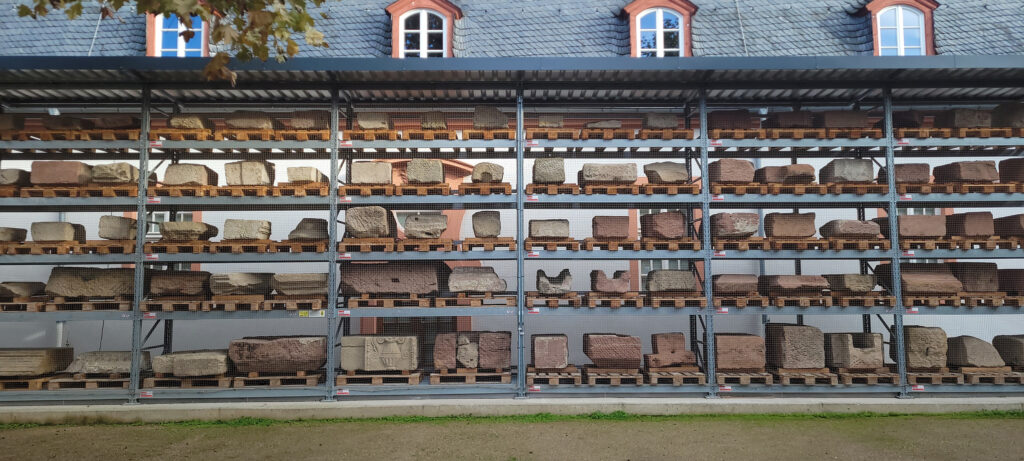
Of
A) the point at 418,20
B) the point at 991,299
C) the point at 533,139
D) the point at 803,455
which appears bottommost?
the point at 803,455

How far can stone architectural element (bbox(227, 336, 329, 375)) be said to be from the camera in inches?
357

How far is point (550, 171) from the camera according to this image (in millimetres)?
9469

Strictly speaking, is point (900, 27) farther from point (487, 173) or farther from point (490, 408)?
point (490, 408)

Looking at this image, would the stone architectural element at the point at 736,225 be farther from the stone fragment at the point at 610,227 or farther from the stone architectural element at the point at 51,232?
the stone architectural element at the point at 51,232

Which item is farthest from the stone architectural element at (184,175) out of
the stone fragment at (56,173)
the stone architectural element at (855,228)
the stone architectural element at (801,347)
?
the stone architectural element at (855,228)

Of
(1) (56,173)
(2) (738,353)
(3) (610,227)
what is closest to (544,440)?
(3) (610,227)

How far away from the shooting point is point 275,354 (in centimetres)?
909

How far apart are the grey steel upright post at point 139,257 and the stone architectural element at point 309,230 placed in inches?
90.2

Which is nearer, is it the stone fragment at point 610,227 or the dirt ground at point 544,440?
the dirt ground at point 544,440

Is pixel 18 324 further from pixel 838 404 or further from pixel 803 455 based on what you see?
pixel 838 404

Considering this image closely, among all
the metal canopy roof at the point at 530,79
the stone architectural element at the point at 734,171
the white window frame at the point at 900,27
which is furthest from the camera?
the white window frame at the point at 900,27

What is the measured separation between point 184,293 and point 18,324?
20.0ft

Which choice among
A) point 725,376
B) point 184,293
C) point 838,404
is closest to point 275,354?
point 184,293

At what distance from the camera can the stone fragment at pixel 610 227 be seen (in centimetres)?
945
